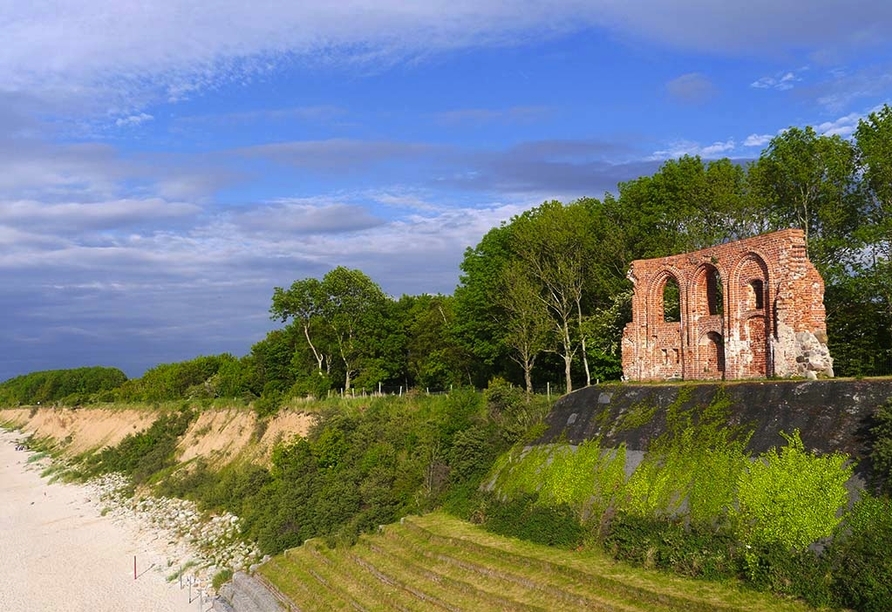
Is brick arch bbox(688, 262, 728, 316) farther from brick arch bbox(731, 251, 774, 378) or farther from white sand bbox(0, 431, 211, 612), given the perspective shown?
white sand bbox(0, 431, 211, 612)

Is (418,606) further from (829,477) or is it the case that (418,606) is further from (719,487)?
(829,477)

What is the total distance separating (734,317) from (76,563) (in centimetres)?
3307

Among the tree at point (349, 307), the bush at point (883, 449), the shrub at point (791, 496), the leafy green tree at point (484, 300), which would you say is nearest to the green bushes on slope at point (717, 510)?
the shrub at point (791, 496)

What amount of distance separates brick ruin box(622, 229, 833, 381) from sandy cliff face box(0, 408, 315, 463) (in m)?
21.9

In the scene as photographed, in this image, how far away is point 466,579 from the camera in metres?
19.8

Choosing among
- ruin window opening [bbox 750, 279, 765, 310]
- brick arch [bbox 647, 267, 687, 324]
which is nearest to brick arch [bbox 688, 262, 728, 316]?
brick arch [bbox 647, 267, 687, 324]

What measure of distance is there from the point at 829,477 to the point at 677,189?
984 inches

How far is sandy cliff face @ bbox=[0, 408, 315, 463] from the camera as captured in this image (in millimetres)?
44219

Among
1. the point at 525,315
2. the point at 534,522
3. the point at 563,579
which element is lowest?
the point at 563,579

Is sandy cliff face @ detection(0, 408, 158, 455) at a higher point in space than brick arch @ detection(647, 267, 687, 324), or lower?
lower

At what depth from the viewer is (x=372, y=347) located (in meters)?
56.4

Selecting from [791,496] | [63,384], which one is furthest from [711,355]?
[63,384]

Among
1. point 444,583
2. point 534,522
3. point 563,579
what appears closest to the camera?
point 563,579

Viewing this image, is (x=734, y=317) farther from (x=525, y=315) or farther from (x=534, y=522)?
(x=525, y=315)
